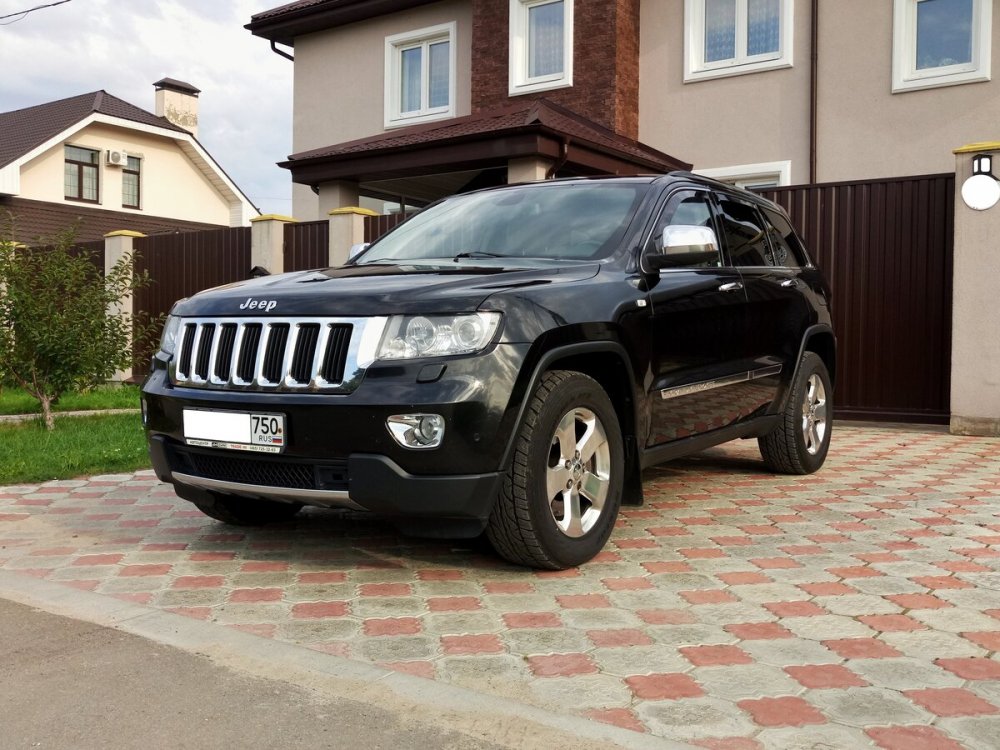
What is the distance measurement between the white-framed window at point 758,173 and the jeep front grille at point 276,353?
35.0 feet

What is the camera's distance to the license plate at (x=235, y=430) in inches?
158

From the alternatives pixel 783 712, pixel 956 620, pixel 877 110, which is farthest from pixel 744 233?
pixel 877 110

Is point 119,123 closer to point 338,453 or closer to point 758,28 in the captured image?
point 758,28

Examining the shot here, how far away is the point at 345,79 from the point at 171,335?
1524 centimetres

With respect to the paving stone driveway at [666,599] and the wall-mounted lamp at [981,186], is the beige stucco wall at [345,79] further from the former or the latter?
the paving stone driveway at [666,599]

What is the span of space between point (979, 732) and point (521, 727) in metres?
1.22

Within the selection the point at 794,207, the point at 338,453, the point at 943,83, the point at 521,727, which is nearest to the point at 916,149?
the point at 943,83

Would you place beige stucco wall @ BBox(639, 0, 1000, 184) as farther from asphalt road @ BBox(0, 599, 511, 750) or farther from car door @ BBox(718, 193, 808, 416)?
asphalt road @ BBox(0, 599, 511, 750)

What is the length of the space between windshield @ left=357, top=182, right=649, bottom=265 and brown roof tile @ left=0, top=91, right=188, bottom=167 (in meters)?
26.5

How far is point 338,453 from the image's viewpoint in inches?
153

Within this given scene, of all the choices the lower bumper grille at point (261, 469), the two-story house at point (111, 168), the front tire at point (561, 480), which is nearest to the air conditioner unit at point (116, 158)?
the two-story house at point (111, 168)

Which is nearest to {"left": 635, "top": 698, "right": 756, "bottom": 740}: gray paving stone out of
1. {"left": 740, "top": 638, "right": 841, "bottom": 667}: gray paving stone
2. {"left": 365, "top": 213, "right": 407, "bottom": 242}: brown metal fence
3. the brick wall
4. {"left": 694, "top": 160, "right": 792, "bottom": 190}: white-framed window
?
{"left": 740, "top": 638, "right": 841, "bottom": 667}: gray paving stone

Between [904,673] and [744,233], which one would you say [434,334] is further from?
[744,233]

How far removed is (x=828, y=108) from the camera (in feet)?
44.5
